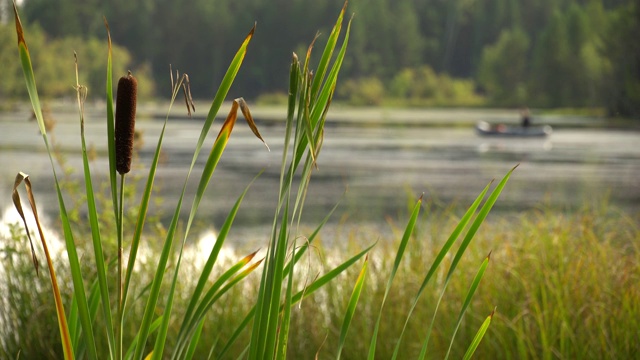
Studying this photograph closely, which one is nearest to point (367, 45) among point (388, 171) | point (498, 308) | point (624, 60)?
point (624, 60)

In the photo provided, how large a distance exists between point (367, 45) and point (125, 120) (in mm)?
97312

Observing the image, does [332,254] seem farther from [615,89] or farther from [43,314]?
[615,89]

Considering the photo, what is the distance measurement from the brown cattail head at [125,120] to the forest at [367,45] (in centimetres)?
7882

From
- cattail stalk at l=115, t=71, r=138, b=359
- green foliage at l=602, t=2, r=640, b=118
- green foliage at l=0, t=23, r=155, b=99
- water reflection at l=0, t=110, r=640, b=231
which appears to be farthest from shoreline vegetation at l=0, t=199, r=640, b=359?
green foliage at l=0, t=23, r=155, b=99

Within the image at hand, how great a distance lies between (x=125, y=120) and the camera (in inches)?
55.5

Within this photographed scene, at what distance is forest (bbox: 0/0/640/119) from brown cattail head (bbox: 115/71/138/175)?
7882 centimetres

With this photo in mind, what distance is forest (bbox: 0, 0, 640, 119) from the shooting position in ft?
270

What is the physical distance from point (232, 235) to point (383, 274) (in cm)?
794

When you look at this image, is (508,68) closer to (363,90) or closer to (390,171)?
(363,90)

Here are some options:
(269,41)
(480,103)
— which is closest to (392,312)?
(480,103)

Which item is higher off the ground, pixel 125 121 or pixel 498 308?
pixel 125 121

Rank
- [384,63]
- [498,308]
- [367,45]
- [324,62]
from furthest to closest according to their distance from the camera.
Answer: [367,45], [384,63], [498,308], [324,62]

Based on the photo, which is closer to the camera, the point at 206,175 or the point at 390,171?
the point at 206,175

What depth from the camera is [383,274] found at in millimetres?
4516
